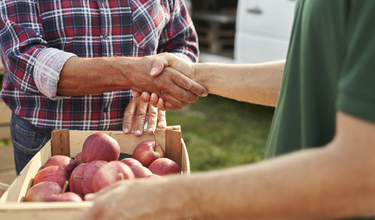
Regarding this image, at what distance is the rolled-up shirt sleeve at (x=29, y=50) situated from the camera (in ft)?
4.98

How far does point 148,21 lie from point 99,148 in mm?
749

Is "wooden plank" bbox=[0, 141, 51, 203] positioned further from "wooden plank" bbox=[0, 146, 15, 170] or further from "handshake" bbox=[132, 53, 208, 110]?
"wooden plank" bbox=[0, 146, 15, 170]

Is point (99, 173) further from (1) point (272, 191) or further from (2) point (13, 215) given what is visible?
(1) point (272, 191)

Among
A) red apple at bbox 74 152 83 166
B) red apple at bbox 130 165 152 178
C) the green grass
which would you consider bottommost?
the green grass

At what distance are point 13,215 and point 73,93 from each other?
2.72ft

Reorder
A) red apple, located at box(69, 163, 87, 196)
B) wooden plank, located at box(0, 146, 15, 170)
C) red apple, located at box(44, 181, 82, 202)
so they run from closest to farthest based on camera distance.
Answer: red apple, located at box(44, 181, 82, 202)
red apple, located at box(69, 163, 87, 196)
wooden plank, located at box(0, 146, 15, 170)

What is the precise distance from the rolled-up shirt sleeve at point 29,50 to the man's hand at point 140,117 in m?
0.37

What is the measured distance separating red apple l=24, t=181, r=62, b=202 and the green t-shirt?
725mm

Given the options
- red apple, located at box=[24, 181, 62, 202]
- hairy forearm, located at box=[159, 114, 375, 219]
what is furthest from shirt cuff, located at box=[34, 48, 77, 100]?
hairy forearm, located at box=[159, 114, 375, 219]

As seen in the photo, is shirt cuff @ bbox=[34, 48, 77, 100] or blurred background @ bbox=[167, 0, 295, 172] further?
blurred background @ bbox=[167, 0, 295, 172]

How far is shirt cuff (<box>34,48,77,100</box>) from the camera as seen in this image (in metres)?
1.51

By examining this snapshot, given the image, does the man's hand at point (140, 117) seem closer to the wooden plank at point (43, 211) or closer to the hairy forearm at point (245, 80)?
the hairy forearm at point (245, 80)

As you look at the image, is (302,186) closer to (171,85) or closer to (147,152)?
(147,152)

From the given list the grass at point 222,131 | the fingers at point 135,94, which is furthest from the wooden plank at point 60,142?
the grass at point 222,131
